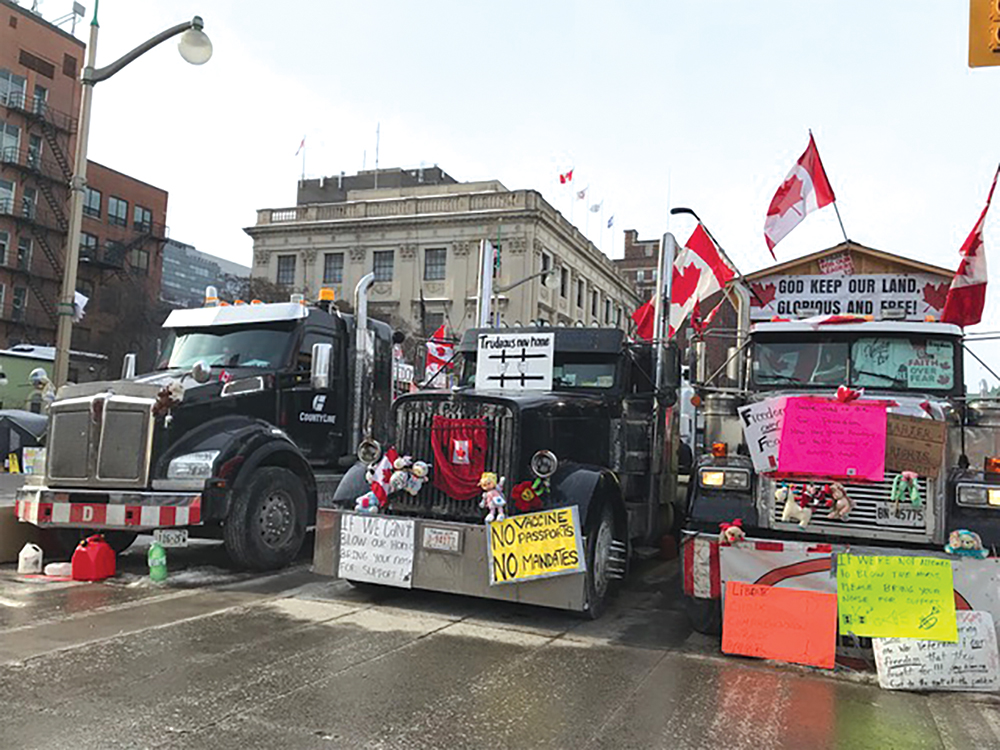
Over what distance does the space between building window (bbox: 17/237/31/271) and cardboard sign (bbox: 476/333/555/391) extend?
1666 inches

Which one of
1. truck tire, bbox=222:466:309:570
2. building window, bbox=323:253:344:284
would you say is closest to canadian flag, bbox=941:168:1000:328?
truck tire, bbox=222:466:309:570

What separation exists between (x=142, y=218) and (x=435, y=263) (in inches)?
711

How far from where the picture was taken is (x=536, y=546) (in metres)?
6.18

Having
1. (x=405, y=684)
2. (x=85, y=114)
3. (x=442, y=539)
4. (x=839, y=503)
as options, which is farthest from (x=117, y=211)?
(x=839, y=503)

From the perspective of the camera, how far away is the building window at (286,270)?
5812 cm

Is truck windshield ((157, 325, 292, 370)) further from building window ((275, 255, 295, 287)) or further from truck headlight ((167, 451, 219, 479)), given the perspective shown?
building window ((275, 255, 295, 287))

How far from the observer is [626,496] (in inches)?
299

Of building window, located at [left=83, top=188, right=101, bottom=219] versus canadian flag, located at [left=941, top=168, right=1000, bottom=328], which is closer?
canadian flag, located at [left=941, top=168, right=1000, bottom=328]

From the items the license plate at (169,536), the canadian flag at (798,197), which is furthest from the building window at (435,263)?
the license plate at (169,536)

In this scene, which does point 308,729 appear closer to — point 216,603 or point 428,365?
point 216,603

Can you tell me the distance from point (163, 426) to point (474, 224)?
47.4 metres

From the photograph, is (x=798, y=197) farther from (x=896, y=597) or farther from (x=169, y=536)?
(x=169, y=536)

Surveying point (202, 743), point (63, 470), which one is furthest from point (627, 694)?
point (63, 470)

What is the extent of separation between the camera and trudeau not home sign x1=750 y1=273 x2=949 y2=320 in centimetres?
930
